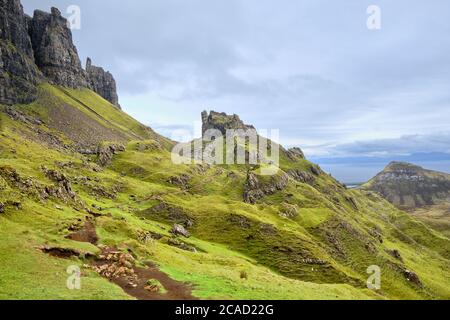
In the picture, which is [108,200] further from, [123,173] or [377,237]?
[377,237]

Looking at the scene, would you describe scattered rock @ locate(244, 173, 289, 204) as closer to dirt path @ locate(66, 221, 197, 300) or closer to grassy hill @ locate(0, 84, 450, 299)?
Result: grassy hill @ locate(0, 84, 450, 299)

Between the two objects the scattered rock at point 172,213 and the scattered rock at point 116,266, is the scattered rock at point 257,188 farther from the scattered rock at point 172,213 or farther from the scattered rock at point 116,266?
the scattered rock at point 116,266

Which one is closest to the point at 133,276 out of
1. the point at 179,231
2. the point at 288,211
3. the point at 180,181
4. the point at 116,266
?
the point at 116,266

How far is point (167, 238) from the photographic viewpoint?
97.2 metres

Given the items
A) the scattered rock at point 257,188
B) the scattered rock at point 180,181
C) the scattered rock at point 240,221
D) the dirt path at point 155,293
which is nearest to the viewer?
the dirt path at point 155,293

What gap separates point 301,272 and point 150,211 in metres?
55.8

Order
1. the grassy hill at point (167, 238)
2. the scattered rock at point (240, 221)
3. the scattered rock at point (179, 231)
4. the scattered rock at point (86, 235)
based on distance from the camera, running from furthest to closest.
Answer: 1. the scattered rock at point (240, 221)
2. the scattered rock at point (179, 231)
3. the scattered rock at point (86, 235)
4. the grassy hill at point (167, 238)

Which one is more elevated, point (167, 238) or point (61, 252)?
point (61, 252)

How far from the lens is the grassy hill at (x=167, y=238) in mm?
45281

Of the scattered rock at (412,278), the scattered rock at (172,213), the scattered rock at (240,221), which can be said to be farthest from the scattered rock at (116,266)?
the scattered rock at (412,278)

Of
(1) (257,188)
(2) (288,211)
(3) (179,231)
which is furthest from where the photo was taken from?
(1) (257,188)

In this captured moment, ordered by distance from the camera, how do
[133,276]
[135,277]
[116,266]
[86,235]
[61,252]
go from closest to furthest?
1. [135,277]
2. [133,276]
3. [116,266]
4. [61,252]
5. [86,235]

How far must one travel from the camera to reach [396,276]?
132500 millimetres

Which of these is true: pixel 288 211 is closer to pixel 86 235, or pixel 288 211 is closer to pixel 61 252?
pixel 86 235
